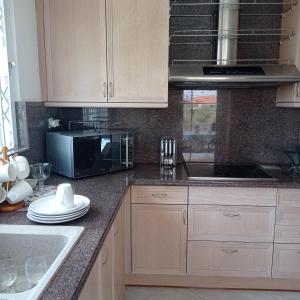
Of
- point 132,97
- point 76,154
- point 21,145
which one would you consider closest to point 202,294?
point 76,154

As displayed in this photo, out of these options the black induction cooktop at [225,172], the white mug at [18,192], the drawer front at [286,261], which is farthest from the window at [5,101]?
the drawer front at [286,261]

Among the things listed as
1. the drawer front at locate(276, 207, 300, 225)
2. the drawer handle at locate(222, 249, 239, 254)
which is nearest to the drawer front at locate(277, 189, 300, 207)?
the drawer front at locate(276, 207, 300, 225)

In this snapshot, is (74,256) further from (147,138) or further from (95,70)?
(147,138)

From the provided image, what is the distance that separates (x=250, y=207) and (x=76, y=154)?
115 cm

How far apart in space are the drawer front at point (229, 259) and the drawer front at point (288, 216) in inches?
7.6

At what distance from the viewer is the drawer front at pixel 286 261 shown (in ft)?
6.41

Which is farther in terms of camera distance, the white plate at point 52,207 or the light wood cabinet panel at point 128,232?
the light wood cabinet panel at point 128,232

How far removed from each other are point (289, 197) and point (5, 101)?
6.04 feet

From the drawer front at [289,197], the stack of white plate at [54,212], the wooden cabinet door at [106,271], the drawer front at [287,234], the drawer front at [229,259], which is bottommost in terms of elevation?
the drawer front at [229,259]

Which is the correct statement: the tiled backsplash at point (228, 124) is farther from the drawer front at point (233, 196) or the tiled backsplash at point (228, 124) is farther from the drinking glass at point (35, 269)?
the drinking glass at point (35, 269)

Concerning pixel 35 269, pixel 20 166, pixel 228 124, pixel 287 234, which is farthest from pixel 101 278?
pixel 228 124

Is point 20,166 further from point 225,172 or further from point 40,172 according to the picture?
point 225,172

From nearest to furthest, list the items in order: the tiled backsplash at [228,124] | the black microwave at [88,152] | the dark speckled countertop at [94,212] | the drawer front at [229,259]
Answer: the dark speckled countertop at [94,212] → the black microwave at [88,152] → the drawer front at [229,259] → the tiled backsplash at [228,124]

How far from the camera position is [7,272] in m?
1.04
